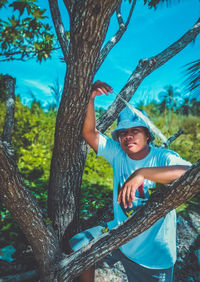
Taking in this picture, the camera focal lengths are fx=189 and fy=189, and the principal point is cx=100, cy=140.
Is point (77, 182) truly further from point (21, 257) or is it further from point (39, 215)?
point (21, 257)

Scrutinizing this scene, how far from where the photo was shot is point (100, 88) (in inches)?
66.2

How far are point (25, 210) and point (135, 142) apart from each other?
1.10 metres

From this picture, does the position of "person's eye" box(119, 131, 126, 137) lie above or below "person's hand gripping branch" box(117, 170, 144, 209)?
above

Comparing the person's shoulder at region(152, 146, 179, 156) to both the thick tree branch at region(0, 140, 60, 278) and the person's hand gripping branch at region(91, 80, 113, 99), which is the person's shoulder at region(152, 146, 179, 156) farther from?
the thick tree branch at region(0, 140, 60, 278)

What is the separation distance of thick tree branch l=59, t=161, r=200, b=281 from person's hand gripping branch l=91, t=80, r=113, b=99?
38.6 inches

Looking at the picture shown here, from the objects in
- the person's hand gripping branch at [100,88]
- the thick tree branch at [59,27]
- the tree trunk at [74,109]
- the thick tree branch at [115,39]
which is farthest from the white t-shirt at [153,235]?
the thick tree branch at [59,27]

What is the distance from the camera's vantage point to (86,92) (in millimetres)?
1488

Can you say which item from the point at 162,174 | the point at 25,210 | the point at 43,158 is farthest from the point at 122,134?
the point at 43,158

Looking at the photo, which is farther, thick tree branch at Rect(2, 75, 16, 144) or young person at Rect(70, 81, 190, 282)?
thick tree branch at Rect(2, 75, 16, 144)

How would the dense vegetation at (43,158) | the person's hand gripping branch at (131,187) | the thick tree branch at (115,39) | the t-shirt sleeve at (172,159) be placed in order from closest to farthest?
the person's hand gripping branch at (131,187), the t-shirt sleeve at (172,159), the thick tree branch at (115,39), the dense vegetation at (43,158)

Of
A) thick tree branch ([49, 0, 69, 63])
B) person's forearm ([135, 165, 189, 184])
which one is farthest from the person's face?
thick tree branch ([49, 0, 69, 63])

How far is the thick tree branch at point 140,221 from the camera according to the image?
997mm

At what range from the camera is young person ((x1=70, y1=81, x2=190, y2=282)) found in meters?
1.63

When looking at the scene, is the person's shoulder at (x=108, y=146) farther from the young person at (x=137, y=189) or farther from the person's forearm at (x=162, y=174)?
the person's forearm at (x=162, y=174)
